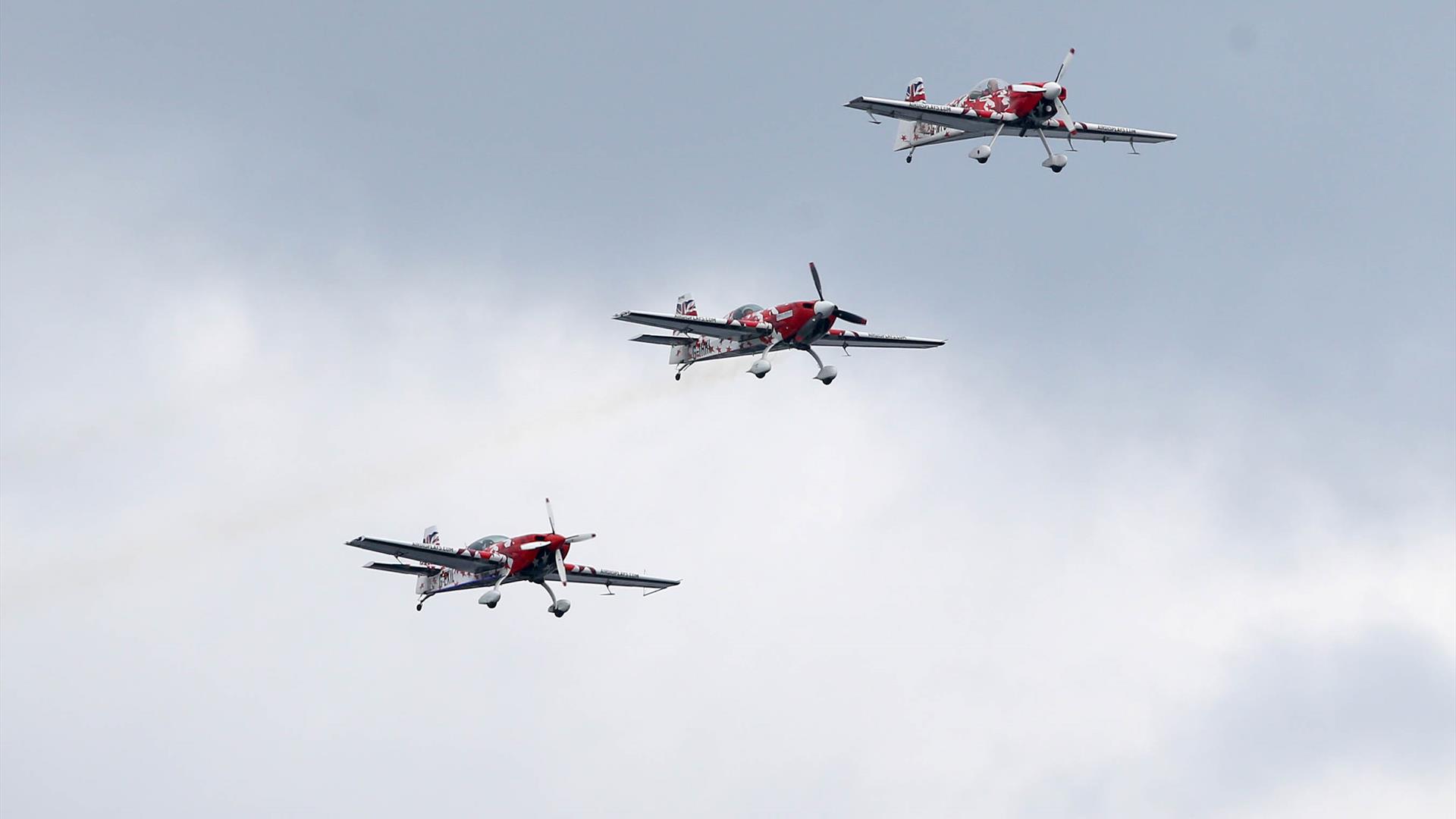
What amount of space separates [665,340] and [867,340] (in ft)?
37.5

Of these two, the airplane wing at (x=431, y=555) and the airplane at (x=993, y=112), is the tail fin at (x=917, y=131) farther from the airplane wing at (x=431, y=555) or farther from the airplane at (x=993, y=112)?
the airplane wing at (x=431, y=555)

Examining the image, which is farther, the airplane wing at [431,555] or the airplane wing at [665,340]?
the airplane wing at [665,340]

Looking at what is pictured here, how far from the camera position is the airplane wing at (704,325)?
118750 mm

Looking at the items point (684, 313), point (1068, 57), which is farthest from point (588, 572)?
point (1068, 57)

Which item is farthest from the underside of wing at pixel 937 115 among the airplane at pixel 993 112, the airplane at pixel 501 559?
the airplane at pixel 501 559

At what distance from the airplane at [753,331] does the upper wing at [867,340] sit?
2.3 inches

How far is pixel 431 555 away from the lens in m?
116

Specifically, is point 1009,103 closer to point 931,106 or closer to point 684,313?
point 931,106

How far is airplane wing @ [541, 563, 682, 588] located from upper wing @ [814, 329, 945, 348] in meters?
16.0

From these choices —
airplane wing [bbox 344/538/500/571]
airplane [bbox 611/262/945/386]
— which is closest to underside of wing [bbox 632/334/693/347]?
airplane [bbox 611/262/945/386]

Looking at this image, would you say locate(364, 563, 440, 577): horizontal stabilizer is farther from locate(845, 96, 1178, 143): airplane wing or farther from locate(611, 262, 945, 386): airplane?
locate(845, 96, 1178, 143): airplane wing

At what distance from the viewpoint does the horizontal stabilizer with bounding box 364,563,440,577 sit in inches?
4751

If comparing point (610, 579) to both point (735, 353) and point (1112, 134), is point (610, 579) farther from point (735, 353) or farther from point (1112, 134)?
point (1112, 134)

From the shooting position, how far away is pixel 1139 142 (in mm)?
131125
